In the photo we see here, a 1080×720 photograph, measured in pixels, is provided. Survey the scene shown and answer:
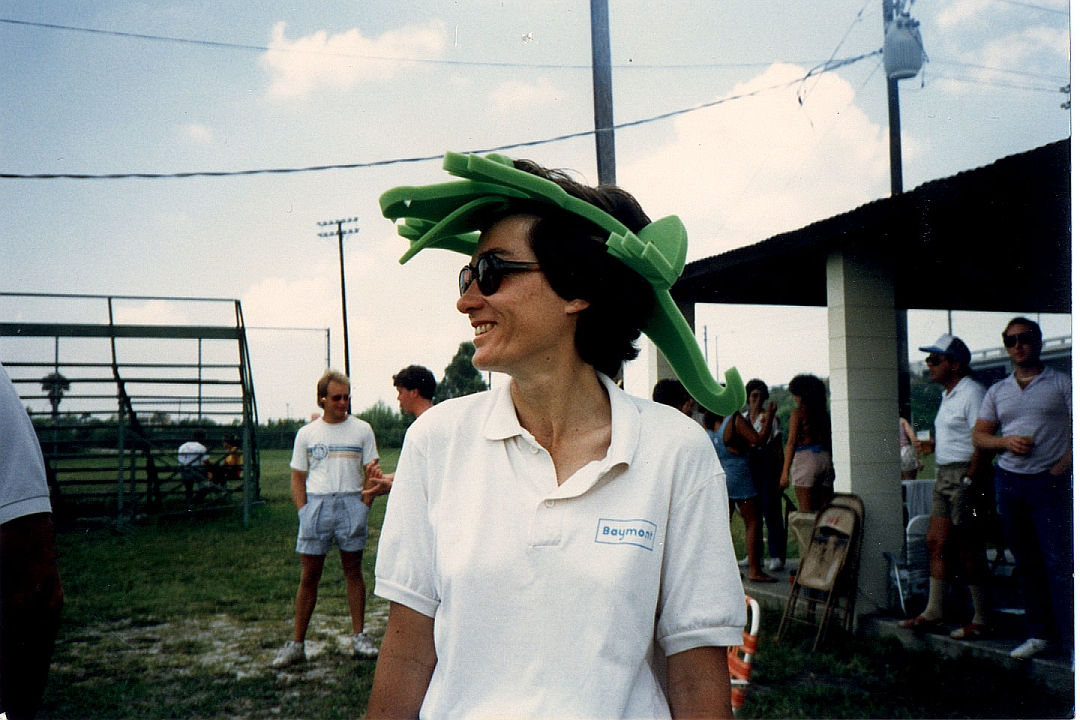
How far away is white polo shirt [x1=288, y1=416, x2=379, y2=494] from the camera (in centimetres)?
507

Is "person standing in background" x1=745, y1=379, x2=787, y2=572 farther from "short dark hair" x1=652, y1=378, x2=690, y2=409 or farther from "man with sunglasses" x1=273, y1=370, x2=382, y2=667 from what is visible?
"man with sunglasses" x1=273, y1=370, x2=382, y2=667

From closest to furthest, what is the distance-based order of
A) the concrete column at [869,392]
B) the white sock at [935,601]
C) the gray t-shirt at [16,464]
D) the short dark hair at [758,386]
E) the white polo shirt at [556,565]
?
the white polo shirt at [556,565]
the gray t-shirt at [16,464]
the white sock at [935,601]
the concrete column at [869,392]
the short dark hair at [758,386]

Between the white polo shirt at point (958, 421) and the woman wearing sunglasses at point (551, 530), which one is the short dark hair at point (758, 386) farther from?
the woman wearing sunglasses at point (551, 530)

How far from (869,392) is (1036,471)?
1676 mm

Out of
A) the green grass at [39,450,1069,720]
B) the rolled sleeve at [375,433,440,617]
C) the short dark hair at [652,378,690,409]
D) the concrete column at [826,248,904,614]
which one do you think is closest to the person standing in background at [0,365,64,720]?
the rolled sleeve at [375,433,440,617]

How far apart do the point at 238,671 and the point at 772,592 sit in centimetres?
378

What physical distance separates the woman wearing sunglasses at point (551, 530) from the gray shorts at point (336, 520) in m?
3.82

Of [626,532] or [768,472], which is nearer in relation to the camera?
[626,532]

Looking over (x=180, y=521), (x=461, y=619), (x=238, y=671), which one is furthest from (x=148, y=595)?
(x=461, y=619)

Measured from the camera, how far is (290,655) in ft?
16.5

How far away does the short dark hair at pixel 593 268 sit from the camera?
56.2 inches

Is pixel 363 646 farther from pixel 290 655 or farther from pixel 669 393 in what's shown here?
pixel 669 393

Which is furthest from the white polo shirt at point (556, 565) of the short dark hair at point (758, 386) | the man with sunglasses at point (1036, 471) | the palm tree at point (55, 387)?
the palm tree at point (55, 387)

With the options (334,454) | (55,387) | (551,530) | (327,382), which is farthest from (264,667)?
(55,387)
